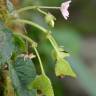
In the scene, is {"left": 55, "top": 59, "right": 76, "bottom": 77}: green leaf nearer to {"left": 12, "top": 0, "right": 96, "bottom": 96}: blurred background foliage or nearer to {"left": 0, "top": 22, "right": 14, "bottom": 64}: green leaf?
{"left": 0, "top": 22, "right": 14, "bottom": 64}: green leaf

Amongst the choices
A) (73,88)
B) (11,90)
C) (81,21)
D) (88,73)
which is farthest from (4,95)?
(81,21)

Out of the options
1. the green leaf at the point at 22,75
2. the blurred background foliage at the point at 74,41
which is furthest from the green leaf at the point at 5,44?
the blurred background foliage at the point at 74,41

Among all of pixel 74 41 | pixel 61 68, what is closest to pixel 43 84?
pixel 61 68

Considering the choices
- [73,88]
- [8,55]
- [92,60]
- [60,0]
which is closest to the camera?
[8,55]

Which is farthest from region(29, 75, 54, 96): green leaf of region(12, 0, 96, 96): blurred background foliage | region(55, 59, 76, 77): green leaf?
region(12, 0, 96, 96): blurred background foliage

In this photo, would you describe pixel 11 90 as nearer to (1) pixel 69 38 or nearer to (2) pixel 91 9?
(1) pixel 69 38

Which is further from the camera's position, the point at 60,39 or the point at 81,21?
the point at 81,21

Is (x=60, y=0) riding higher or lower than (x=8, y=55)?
higher
